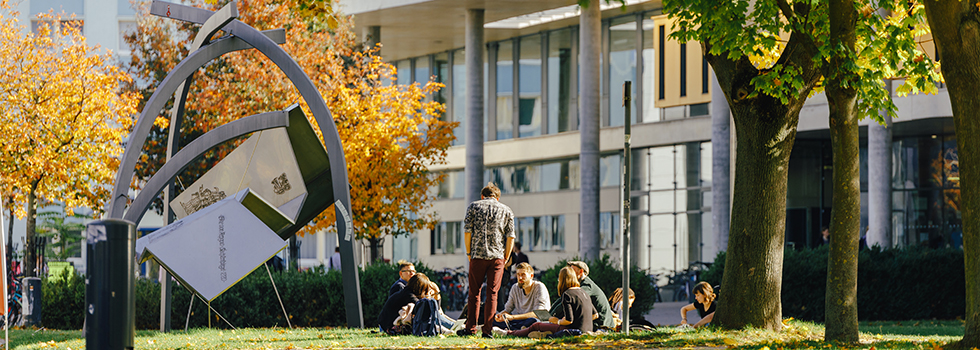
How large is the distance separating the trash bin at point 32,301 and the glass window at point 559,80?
22184 millimetres

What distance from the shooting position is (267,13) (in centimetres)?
2211

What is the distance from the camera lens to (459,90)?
39.6 meters

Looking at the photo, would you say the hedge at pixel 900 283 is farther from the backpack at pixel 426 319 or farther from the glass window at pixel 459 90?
the glass window at pixel 459 90

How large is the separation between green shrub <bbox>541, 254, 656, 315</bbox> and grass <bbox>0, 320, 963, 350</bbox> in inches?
136

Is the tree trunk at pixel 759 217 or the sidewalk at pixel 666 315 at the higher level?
the tree trunk at pixel 759 217

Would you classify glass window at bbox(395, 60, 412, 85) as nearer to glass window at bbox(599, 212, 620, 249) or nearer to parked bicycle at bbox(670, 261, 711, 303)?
glass window at bbox(599, 212, 620, 249)

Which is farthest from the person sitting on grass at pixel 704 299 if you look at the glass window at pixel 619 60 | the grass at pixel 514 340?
the glass window at pixel 619 60

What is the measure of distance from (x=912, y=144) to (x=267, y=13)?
18.2m

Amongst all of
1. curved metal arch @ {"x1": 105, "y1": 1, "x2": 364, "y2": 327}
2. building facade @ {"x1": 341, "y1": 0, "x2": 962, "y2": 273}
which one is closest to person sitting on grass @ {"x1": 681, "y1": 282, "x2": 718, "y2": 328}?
curved metal arch @ {"x1": 105, "y1": 1, "x2": 364, "y2": 327}

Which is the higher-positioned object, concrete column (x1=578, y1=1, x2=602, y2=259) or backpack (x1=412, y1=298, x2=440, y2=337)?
concrete column (x1=578, y1=1, x2=602, y2=259)

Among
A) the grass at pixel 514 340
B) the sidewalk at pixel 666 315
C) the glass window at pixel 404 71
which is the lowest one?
the sidewalk at pixel 666 315

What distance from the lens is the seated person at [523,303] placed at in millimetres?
11742

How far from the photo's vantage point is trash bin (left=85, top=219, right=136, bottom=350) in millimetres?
5043

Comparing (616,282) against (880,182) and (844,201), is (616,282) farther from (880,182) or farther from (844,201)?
(880,182)
